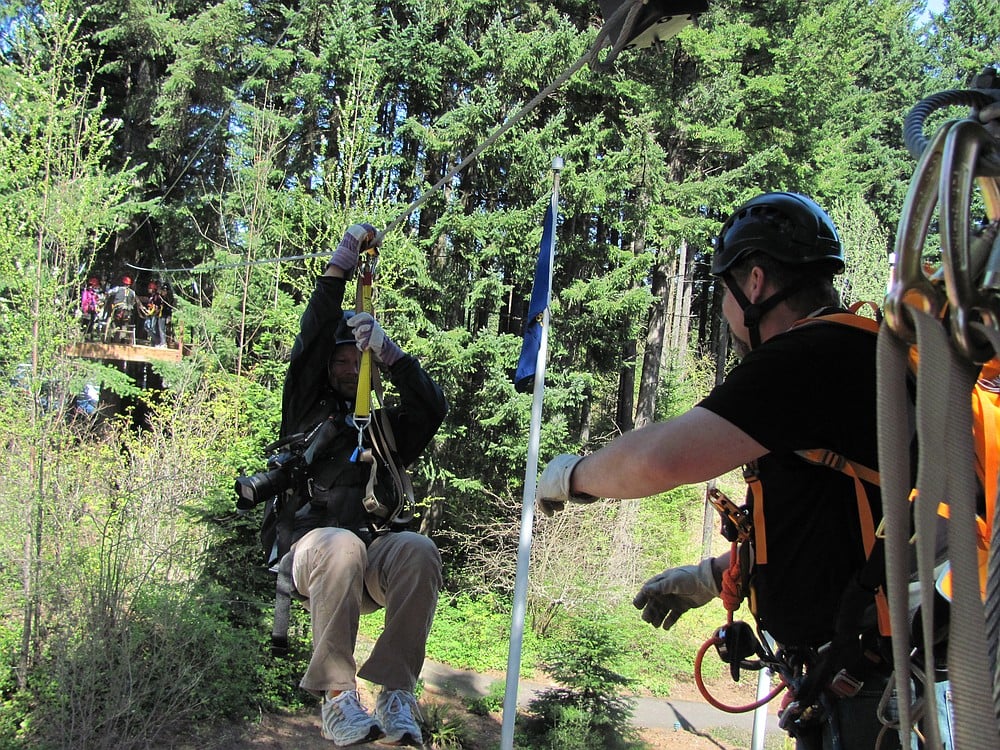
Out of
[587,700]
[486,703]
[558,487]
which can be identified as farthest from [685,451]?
[486,703]

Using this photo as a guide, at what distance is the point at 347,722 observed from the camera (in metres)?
3.77

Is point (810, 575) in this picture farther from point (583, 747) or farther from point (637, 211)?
point (637, 211)

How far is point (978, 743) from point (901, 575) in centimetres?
22

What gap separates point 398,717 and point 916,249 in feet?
11.3

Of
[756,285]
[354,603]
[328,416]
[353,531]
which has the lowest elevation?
[354,603]

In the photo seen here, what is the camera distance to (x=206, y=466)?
11898 millimetres

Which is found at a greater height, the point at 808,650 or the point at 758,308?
the point at 758,308

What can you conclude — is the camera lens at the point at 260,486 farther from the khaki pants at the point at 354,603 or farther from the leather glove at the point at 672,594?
the leather glove at the point at 672,594

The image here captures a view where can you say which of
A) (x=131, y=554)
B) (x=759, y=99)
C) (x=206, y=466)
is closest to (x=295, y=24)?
(x=759, y=99)

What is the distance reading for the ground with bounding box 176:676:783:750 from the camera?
33.8ft

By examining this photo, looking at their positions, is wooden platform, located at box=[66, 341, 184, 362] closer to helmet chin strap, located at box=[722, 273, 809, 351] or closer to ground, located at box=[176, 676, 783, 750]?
ground, located at box=[176, 676, 783, 750]

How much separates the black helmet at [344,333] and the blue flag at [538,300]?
5.35 m

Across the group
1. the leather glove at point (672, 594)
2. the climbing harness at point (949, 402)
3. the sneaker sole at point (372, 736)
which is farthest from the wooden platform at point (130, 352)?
the climbing harness at point (949, 402)

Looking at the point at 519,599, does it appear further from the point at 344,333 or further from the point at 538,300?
the point at 344,333
